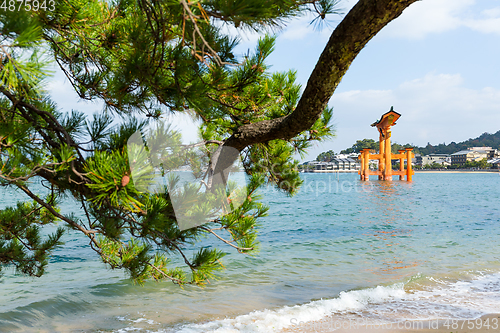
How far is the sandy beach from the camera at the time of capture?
121 inches

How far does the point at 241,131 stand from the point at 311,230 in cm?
959

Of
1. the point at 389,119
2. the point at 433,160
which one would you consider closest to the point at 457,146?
the point at 433,160

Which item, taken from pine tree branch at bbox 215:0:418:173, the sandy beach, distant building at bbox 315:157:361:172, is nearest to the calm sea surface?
the sandy beach

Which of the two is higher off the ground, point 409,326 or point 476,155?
point 476,155

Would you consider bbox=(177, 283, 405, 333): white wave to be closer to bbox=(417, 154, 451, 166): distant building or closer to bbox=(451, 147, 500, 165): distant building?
bbox=(451, 147, 500, 165): distant building

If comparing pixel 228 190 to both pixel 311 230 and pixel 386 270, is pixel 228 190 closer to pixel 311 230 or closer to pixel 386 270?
pixel 386 270

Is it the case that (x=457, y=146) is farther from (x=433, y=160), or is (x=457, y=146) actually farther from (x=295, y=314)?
(x=295, y=314)

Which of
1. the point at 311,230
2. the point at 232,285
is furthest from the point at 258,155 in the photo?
the point at 311,230

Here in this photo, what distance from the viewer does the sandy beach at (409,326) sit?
3084 mm

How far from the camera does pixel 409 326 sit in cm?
320

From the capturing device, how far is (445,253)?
7.04m

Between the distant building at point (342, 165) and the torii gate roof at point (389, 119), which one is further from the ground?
the torii gate roof at point (389, 119)

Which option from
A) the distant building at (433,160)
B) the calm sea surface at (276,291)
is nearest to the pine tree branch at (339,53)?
the calm sea surface at (276,291)

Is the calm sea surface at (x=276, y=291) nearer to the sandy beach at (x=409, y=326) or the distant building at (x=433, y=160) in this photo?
the sandy beach at (x=409, y=326)
